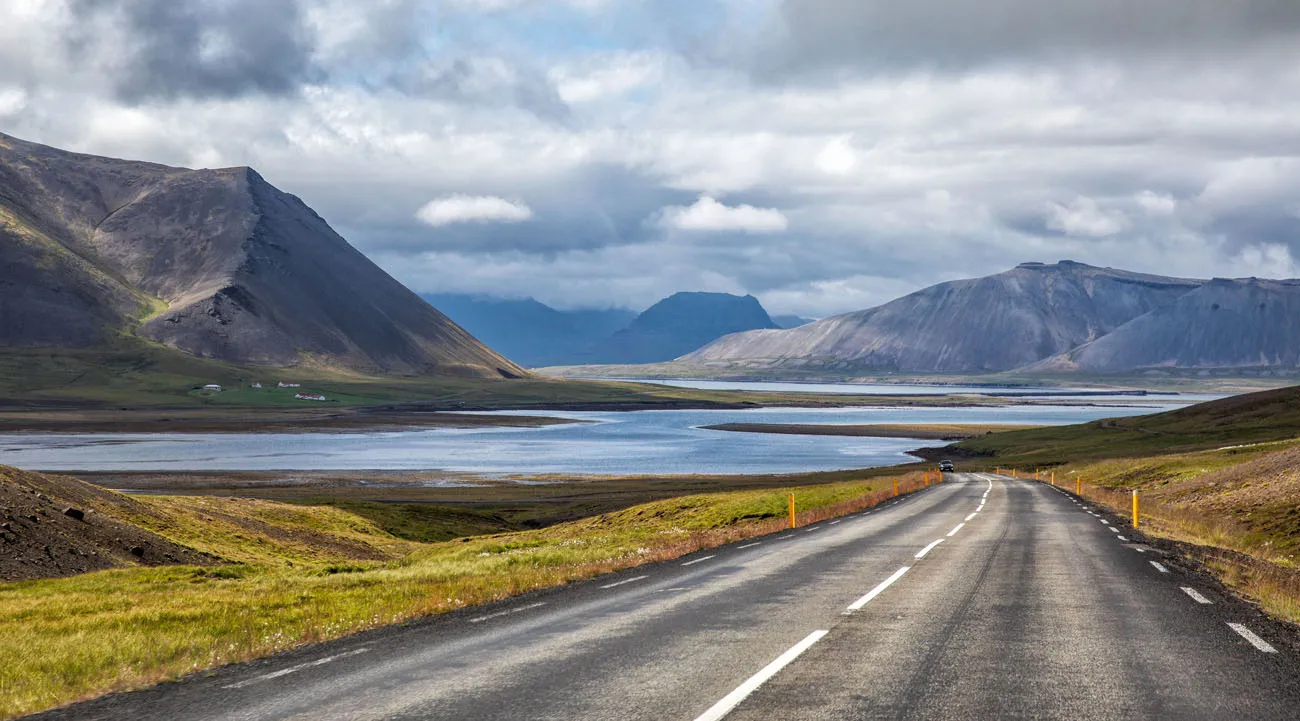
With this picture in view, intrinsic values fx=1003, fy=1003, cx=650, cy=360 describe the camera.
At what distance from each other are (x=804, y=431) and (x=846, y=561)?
179057mm

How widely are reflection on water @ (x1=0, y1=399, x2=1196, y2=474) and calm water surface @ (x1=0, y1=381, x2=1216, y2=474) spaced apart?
0.14 meters

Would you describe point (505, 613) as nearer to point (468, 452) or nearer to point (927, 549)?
point (927, 549)

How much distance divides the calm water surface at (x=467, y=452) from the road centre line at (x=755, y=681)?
10591cm

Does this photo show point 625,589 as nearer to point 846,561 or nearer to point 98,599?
point 846,561

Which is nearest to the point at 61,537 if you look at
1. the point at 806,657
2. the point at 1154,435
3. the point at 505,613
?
the point at 505,613

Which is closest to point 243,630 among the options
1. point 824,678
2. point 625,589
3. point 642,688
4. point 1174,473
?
point 625,589

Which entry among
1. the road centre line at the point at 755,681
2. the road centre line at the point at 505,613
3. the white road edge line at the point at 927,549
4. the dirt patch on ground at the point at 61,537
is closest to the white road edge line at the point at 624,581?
the road centre line at the point at 505,613

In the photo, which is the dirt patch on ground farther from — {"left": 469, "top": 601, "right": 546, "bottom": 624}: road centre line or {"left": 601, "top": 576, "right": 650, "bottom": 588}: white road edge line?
{"left": 469, "top": 601, "right": 546, "bottom": 624}: road centre line

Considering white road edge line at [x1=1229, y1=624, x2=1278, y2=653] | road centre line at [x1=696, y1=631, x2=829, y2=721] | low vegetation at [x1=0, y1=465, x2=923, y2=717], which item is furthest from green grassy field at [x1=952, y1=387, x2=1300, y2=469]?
road centre line at [x1=696, y1=631, x2=829, y2=721]

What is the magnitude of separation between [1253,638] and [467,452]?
142080 mm

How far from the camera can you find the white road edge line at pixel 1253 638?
12117 millimetres

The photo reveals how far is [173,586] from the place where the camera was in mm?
26906

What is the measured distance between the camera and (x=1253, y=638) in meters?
12.8

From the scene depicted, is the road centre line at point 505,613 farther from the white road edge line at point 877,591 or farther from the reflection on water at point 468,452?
the reflection on water at point 468,452
